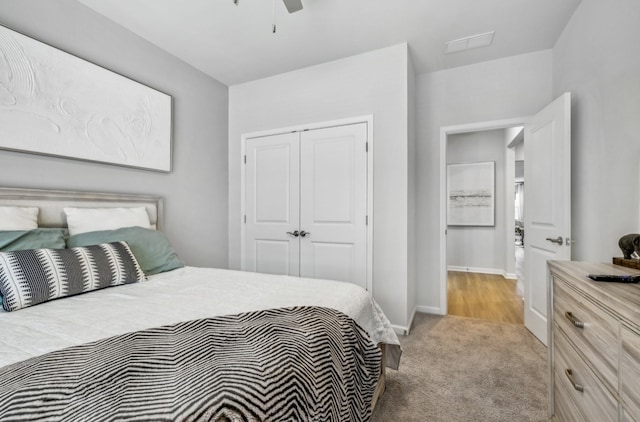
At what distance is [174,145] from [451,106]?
115 inches

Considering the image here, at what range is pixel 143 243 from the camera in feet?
6.61

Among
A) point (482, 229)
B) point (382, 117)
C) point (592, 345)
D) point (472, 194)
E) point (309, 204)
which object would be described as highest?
point (382, 117)

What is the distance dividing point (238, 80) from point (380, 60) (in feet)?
5.48

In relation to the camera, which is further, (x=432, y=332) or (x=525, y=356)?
(x=432, y=332)

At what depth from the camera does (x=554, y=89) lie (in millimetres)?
2666

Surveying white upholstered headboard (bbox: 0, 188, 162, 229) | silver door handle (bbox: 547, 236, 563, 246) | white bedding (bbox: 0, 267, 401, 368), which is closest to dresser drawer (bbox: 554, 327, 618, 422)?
white bedding (bbox: 0, 267, 401, 368)

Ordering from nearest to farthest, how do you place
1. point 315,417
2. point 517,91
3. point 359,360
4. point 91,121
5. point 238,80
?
1. point 315,417
2. point 359,360
3. point 91,121
4. point 517,91
5. point 238,80

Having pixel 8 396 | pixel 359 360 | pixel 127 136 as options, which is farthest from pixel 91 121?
pixel 359 360

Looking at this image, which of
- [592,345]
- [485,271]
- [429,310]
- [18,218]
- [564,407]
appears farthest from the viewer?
[485,271]

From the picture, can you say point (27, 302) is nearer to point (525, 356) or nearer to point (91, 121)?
point (91, 121)

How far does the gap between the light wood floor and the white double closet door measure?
4.70ft

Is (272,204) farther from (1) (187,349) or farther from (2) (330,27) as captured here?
(1) (187,349)

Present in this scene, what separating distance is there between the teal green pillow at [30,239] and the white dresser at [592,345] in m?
2.49

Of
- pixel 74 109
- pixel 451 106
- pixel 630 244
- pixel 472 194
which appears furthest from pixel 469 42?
pixel 74 109
